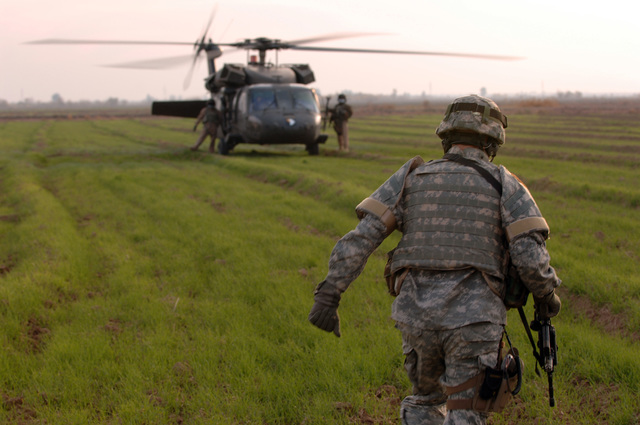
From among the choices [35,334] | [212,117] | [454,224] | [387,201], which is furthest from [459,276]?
[212,117]

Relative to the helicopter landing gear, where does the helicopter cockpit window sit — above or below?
above

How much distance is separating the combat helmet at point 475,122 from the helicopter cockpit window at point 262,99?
1599 centimetres

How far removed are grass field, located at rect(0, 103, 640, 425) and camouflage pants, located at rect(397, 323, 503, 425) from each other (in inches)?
32.8

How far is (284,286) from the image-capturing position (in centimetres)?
637

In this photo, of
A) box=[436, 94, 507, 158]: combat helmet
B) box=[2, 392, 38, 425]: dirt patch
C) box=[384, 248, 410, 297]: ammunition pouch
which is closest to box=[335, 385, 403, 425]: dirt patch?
box=[384, 248, 410, 297]: ammunition pouch

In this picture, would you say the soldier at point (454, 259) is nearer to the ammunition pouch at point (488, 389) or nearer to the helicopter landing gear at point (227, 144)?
the ammunition pouch at point (488, 389)

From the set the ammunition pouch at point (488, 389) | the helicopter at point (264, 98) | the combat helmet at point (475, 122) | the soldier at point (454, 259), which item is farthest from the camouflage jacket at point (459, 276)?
the helicopter at point (264, 98)

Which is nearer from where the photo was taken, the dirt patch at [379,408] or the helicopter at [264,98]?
the dirt patch at [379,408]

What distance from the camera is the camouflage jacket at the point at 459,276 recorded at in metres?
2.86

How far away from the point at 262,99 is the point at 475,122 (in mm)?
16389

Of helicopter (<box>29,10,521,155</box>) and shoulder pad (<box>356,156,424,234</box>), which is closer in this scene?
shoulder pad (<box>356,156,424,234</box>)

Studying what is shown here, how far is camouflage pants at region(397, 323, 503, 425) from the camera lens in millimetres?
2816

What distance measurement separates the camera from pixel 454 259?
115 inches

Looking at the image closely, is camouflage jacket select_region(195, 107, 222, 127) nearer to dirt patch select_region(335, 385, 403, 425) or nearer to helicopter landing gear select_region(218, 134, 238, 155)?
helicopter landing gear select_region(218, 134, 238, 155)
